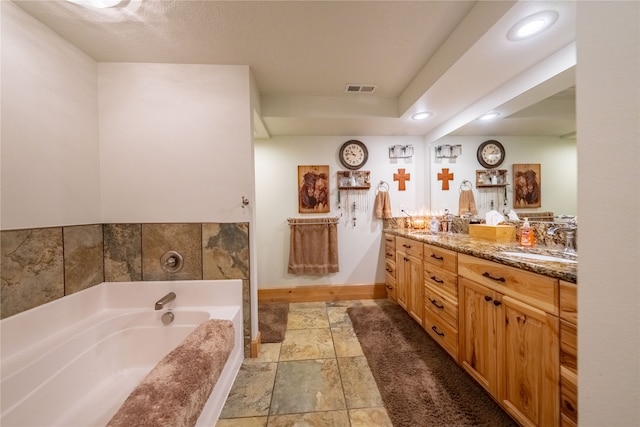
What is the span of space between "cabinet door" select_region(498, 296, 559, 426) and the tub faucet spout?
2142 millimetres

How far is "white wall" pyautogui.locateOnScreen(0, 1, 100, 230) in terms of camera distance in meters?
1.19

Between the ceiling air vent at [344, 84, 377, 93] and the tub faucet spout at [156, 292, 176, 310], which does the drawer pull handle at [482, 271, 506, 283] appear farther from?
the tub faucet spout at [156, 292, 176, 310]

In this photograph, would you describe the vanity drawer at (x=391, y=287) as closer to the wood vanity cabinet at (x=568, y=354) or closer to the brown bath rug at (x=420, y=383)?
the brown bath rug at (x=420, y=383)

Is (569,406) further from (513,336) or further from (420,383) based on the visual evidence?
(420,383)

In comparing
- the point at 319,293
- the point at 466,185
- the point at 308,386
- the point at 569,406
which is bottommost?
the point at 308,386

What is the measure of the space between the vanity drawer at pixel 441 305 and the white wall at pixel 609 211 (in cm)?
110

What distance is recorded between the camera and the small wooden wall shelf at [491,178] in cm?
212

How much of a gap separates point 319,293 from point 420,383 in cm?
Answer: 154

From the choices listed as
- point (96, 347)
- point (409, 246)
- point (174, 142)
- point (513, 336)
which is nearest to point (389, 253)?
point (409, 246)

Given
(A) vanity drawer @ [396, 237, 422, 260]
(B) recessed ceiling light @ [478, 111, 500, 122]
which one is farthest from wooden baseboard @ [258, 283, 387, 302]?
(B) recessed ceiling light @ [478, 111, 500, 122]

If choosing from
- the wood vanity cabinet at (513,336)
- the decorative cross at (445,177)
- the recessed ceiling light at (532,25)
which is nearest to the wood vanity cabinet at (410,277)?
the wood vanity cabinet at (513,336)

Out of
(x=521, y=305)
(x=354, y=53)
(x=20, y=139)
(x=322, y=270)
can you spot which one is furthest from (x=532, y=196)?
(x=20, y=139)

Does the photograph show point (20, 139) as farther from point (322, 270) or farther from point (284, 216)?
point (322, 270)

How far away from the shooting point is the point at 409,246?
7.47 feet
